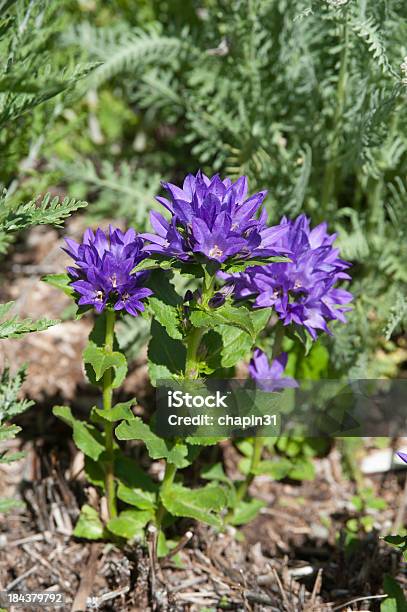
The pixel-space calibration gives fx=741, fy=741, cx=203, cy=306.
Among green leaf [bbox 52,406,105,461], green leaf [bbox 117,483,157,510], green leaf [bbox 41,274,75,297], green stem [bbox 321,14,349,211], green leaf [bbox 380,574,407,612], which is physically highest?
green stem [bbox 321,14,349,211]

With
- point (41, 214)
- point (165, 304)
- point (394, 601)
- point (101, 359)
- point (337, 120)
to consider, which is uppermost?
point (337, 120)

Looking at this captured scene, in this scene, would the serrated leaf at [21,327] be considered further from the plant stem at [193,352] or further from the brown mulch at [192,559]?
the brown mulch at [192,559]

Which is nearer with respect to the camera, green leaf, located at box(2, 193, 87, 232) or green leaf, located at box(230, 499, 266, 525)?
green leaf, located at box(2, 193, 87, 232)

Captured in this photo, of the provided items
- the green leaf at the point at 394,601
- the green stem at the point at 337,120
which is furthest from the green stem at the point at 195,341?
the green stem at the point at 337,120

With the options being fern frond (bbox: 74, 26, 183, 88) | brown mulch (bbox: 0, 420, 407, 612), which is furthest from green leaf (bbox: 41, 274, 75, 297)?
fern frond (bbox: 74, 26, 183, 88)

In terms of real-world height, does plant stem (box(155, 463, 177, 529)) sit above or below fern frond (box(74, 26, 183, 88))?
below

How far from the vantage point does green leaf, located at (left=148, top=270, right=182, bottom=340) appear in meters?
1.85

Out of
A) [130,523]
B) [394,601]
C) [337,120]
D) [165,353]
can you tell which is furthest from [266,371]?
[337,120]

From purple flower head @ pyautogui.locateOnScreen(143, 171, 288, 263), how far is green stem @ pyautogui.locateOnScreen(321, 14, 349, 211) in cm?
89

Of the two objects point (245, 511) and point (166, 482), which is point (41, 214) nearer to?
point (166, 482)

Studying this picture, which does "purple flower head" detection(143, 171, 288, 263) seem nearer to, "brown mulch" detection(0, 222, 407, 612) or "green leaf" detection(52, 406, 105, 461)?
"green leaf" detection(52, 406, 105, 461)

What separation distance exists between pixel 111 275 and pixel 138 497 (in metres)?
0.72

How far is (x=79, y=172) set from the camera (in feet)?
9.91

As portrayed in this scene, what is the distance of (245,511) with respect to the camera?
2.45 meters
